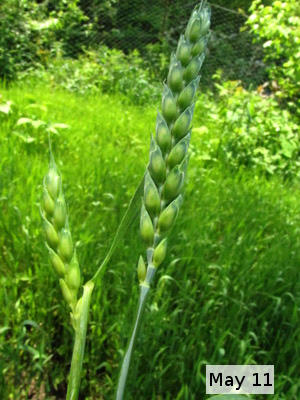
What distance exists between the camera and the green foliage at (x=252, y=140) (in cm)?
344

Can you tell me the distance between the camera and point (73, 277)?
0.33 meters

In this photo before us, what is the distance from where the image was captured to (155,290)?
1.67 m

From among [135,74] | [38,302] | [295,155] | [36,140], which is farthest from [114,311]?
[135,74]

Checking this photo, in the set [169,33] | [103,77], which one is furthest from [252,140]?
[169,33]

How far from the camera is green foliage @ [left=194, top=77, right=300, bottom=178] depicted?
136 inches

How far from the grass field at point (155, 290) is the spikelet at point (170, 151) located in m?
1.01

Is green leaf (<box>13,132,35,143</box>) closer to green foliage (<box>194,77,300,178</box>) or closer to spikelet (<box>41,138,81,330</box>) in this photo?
green foliage (<box>194,77,300,178</box>)

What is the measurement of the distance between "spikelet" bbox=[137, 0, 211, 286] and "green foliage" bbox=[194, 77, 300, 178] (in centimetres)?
295

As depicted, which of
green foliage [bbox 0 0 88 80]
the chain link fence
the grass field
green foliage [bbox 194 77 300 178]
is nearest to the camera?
the grass field

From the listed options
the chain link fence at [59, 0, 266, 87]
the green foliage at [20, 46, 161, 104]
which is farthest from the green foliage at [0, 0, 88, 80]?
the chain link fence at [59, 0, 266, 87]

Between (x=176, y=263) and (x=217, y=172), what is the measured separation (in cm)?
132

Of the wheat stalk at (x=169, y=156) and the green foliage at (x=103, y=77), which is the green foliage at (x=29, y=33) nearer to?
the green foliage at (x=103, y=77)

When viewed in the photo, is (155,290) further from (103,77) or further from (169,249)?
(103,77)

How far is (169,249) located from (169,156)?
1.59 m
